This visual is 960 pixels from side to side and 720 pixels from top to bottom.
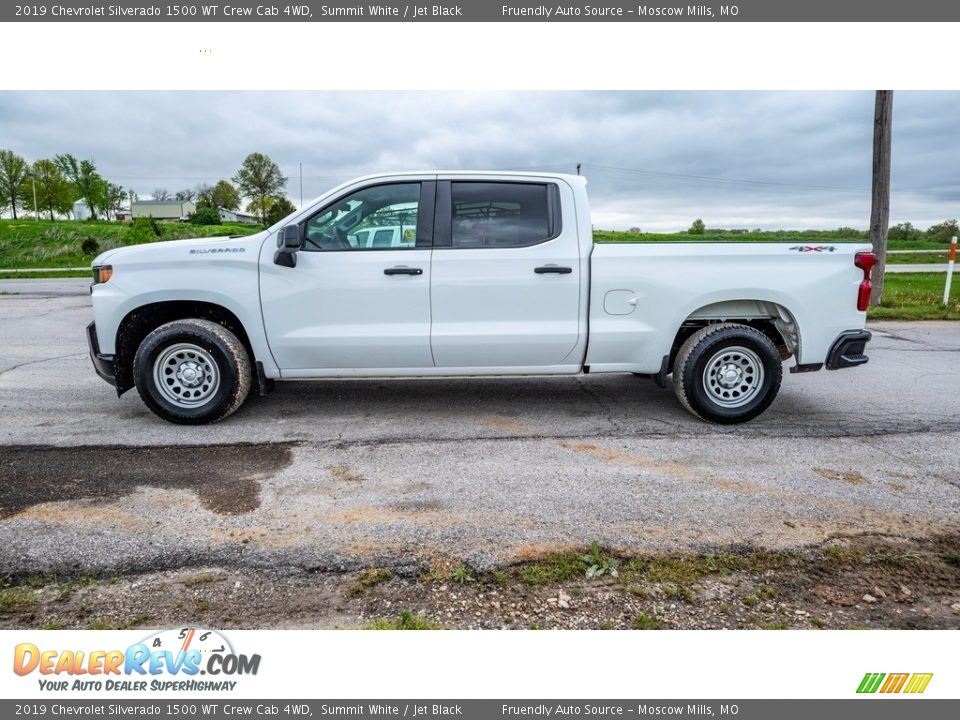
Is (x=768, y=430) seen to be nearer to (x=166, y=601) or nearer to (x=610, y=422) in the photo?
(x=610, y=422)

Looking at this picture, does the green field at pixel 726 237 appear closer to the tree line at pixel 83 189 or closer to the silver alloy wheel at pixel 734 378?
the silver alloy wheel at pixel 734 378

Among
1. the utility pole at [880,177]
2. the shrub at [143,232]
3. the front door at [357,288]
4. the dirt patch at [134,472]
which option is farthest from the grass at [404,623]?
the shrub at [143,232]

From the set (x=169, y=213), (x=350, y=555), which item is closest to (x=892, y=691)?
(x=350, y=555)

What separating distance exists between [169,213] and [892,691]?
101694mm

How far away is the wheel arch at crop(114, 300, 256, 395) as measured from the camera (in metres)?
5.21

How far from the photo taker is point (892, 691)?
90.6 inches

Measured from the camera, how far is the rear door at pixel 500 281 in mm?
5164

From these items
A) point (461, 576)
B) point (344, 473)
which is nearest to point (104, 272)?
point (344, 473)

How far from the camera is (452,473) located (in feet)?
14.0

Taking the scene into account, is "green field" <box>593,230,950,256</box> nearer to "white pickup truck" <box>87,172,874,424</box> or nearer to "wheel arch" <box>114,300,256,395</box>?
"white pickup truck" <box>87,172,874,424</box>

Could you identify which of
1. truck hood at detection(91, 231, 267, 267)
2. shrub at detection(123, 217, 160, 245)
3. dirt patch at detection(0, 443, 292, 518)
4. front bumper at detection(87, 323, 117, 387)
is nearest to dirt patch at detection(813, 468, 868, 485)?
dirt patch at detection(0, 443, 292, 518)

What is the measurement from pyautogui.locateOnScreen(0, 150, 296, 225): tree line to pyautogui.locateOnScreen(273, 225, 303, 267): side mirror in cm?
6101

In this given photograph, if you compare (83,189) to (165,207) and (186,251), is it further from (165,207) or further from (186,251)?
(186,251)

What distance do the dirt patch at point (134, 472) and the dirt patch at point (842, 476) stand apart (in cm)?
353
